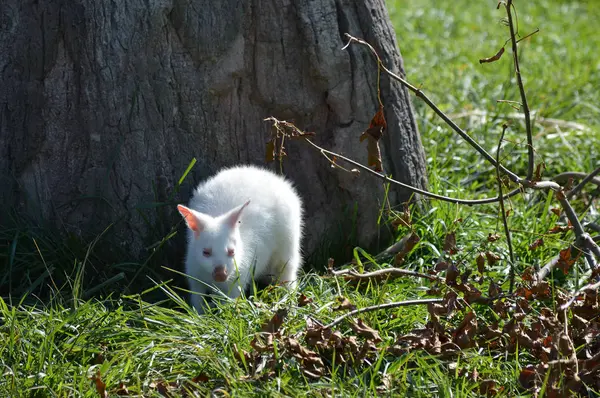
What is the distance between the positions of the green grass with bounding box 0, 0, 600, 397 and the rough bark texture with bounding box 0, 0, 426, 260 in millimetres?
338

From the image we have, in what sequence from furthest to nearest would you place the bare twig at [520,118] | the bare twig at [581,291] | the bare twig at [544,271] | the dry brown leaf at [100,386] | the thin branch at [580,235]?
the bare twig at [520,118] → the thin branch at [580,235] → the bare twig at [544,271] → the bare twig at [581,291] → the dry brown leaf at [100,386]

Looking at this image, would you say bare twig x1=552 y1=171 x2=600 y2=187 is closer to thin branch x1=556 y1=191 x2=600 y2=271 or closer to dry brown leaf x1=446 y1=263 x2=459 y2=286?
thin branch x1=556 y1=191 x2=600 y2=271

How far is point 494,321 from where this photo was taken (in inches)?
161

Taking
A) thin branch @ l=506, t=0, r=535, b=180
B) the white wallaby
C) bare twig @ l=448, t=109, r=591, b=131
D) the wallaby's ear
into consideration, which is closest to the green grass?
bare twig @ l=448, t=109, r=591, b=131

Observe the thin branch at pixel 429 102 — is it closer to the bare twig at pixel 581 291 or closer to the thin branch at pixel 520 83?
the thin branch at pixel 520 83

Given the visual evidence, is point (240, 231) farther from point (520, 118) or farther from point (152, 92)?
point (520, 118)

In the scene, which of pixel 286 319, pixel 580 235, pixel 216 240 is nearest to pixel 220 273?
pixel 216 240

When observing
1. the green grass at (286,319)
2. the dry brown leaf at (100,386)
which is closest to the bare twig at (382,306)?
the green grass at (286,319)

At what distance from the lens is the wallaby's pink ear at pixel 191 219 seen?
4.03m

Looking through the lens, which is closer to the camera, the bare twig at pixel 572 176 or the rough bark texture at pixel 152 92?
the rough bark texture at pixel 152 92

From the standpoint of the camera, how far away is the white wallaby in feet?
13.5

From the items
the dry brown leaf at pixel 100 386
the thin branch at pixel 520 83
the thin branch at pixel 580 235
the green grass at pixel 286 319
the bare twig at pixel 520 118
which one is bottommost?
the dry brown leaf at pixel 100 386

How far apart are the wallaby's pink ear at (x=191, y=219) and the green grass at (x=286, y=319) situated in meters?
0.34

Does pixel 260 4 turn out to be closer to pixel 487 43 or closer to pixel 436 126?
pixel 436 126
